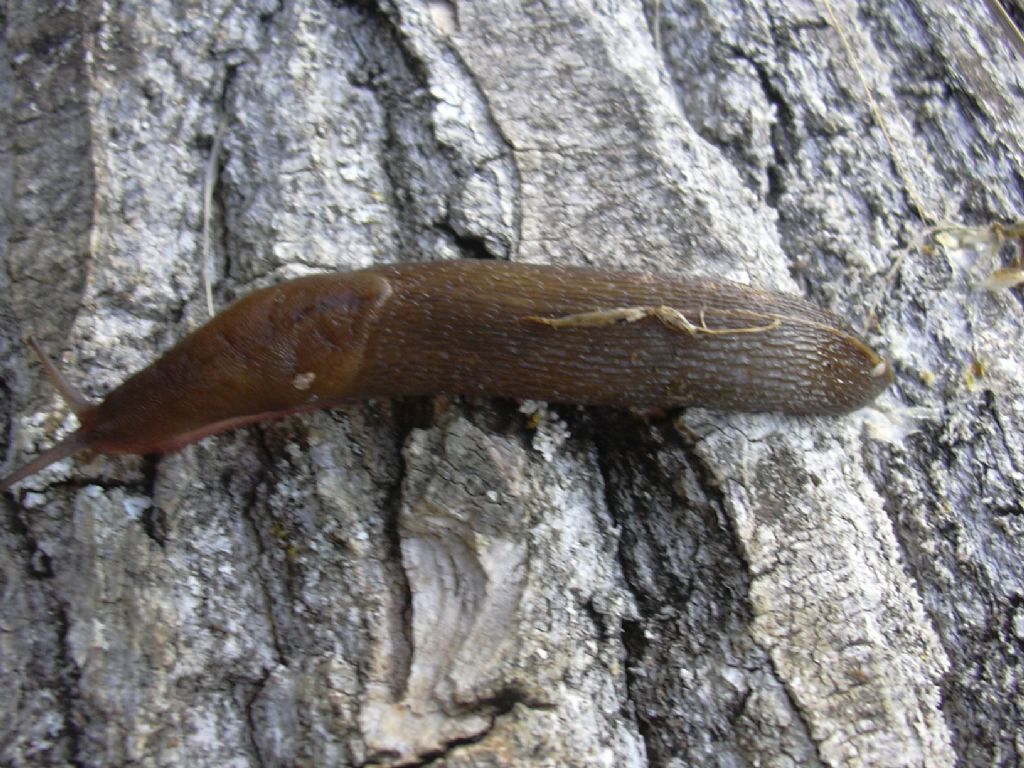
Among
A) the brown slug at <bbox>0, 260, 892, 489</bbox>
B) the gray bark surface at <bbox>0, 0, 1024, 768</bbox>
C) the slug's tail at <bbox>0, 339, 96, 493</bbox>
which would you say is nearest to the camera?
the gray bark surface at <bbox>0, 0, 1024, 768</bbox>

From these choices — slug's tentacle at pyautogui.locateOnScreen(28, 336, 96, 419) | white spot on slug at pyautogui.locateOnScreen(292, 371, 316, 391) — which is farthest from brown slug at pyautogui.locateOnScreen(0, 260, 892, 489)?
slug's tentacle at pyautogui.locateOnScreen(28, 336, 96, 419)

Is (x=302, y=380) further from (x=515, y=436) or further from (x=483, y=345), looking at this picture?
(x=515, y=436)

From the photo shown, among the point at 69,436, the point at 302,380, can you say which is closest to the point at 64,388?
the point at 69,436

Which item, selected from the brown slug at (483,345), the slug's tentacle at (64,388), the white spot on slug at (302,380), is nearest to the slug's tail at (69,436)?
the slug's tentacle at (64,388)

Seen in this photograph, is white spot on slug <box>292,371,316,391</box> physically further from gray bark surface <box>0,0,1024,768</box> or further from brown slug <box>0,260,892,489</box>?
gray bark surface <box>0,0,1024,768</box>

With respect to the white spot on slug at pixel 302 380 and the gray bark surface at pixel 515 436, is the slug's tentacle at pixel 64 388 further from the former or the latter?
the white spot on slug at pixel 302 380

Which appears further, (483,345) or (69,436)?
(483,345)

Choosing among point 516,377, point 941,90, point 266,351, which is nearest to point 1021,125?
point 941,90
